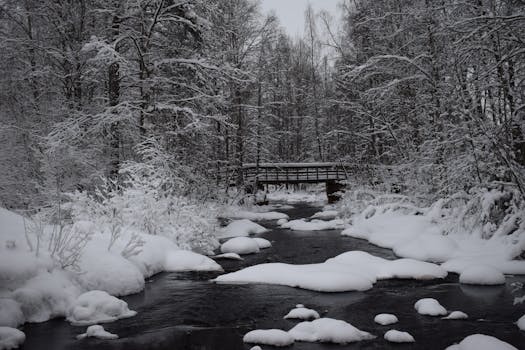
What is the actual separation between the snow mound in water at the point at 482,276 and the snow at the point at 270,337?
4.61 m

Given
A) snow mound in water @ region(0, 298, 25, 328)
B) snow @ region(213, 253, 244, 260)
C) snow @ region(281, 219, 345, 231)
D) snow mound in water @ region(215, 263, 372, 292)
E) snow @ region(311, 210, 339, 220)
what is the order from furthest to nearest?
snow @ region(311, 210, 339, 220)
snow @ region(281, 219, 345, 231)
snow @ region(213, 253, 244, 260)
snow mound in water @ region(215, 263, 372, 292)
snow mound in water @ region(0, 298, 25, 328)

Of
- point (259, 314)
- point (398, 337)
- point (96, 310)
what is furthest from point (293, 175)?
point (398, 337)

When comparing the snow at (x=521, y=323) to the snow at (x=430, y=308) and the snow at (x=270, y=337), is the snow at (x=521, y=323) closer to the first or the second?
the snow at (x=430, y=308)

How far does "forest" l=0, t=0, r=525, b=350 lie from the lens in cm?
802

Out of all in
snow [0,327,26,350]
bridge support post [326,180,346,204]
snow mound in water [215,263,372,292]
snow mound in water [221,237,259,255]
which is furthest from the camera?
bridge support post [326,180,346,204]

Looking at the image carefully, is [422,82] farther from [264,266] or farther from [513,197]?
[264,266]

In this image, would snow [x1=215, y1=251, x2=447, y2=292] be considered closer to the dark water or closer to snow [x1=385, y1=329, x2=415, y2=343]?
the dark water

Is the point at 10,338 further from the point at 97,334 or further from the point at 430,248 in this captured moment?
the point at 430,248

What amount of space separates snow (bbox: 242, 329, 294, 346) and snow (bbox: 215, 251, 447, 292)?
2764 mm

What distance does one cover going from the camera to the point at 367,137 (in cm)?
2128

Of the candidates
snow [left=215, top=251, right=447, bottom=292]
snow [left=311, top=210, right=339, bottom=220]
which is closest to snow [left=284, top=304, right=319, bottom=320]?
snow [left=215, top=251, right=447, bottom=292]

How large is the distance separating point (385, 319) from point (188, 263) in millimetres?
5359

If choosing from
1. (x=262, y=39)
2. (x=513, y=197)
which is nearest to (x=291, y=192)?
(x=262, y=39)

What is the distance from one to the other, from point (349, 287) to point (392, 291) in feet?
2.58
